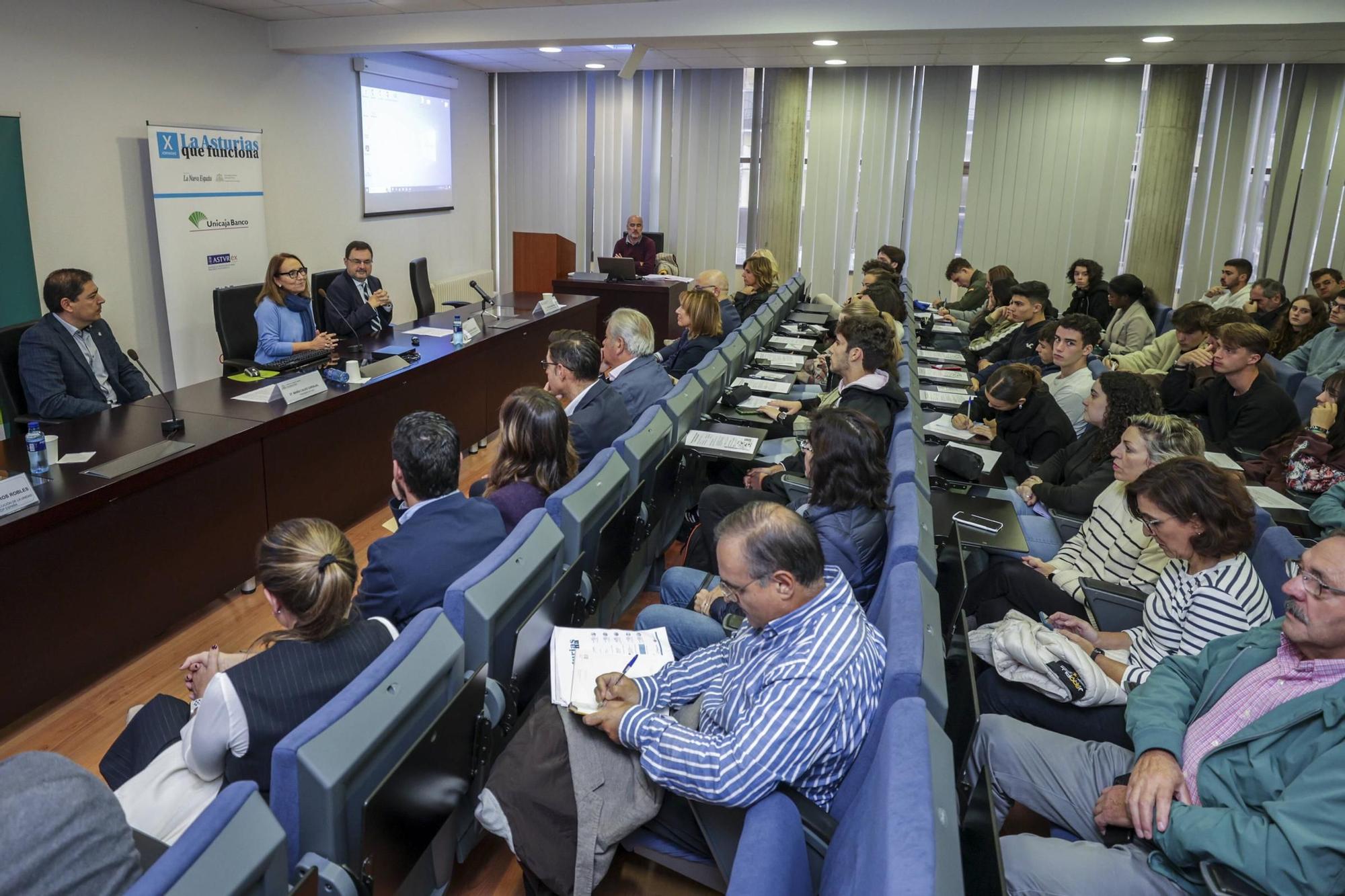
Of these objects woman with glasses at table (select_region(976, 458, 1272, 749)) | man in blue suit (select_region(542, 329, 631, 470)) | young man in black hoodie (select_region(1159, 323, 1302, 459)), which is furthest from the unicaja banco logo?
young man in black hoodie (select_region(1159, 323, 1302, 459))

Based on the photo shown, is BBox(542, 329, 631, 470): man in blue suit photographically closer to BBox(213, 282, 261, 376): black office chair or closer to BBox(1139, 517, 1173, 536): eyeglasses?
BBox(1139, 517, 1173, 536): eyeglasses

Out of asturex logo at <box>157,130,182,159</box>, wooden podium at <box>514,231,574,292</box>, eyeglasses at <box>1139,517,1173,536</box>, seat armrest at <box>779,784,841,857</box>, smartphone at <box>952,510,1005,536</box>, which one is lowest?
seat armrest at <box>779,784,841,857</box>

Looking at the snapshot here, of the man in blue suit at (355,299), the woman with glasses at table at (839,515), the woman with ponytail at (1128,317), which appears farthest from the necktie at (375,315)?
the woman with ponytail at (1128,317)

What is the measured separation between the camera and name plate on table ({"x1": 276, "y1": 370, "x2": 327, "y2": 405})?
3.73m

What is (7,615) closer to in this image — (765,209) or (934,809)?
(934,809)

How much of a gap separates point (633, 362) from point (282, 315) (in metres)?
2.32

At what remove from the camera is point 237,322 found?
Result: 5016 millimetres

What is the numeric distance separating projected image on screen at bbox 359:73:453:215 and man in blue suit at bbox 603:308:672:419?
500cm

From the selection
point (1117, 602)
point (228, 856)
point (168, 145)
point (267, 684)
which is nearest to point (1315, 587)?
point (1117, 602)

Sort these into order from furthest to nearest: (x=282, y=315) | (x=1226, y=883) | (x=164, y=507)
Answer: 1. (x=282, y=315)
2. (x=164, y=507)
3. (x=1226, y=883)

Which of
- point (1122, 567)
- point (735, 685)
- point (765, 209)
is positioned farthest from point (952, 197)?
point (735, 685)

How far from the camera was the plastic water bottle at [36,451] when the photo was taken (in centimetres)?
278

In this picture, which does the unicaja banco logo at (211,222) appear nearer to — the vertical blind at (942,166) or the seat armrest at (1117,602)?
the vertical blind at (942,166)

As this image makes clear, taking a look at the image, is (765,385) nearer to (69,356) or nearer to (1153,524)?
(1153,524)
